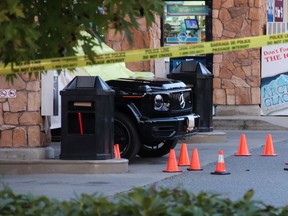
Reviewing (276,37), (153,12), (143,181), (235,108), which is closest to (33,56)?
(153,12)

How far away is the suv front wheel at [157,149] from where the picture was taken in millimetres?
15125

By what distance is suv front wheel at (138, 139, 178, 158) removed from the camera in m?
15.1

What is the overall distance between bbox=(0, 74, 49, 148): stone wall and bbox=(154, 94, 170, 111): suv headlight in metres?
1.81

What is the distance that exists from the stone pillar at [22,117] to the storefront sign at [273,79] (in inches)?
383

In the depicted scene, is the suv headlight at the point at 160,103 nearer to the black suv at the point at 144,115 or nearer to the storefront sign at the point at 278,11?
the black suv at the point at 144,115

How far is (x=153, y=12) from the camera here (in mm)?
5785

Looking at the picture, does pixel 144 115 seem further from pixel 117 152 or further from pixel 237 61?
pixel 237 61

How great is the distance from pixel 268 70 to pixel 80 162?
1005 centimetres

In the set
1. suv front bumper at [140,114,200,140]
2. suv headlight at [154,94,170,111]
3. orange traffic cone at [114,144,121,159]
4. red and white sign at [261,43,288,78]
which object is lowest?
orange traffic cone at [114,144,121,159]

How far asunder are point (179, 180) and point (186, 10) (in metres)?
10.6

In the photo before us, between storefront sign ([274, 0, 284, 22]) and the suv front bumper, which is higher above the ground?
storefront sign ([274, 0, 284, 22])

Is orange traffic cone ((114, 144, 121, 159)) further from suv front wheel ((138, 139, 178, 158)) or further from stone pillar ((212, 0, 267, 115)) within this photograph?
stone pillar ((212, 0, 267, 115))

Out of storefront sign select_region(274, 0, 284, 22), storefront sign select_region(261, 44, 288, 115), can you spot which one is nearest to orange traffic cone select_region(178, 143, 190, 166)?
storefront sign select_region(261, 44, 288, 115)

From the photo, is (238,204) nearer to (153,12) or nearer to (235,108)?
(153,12)
